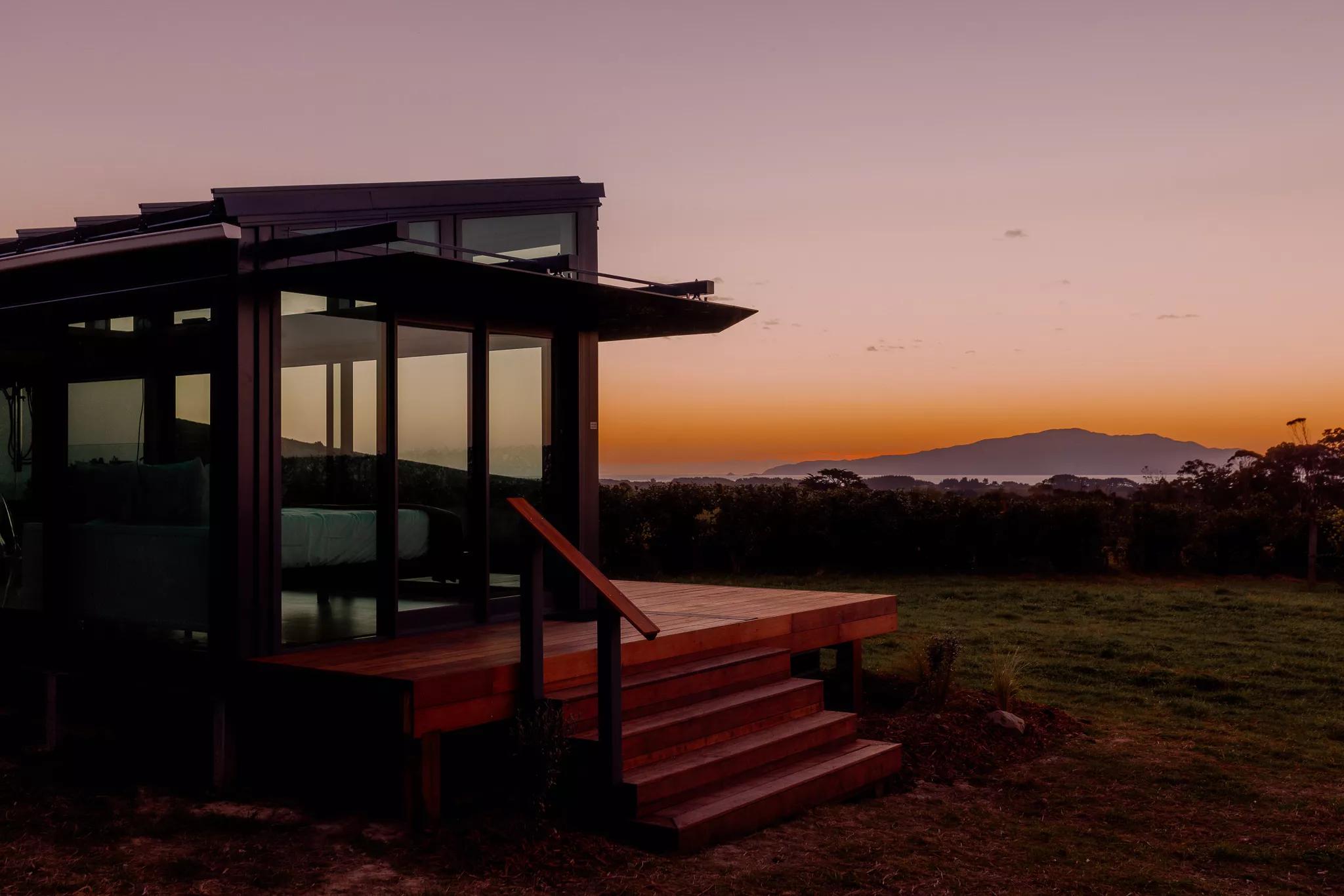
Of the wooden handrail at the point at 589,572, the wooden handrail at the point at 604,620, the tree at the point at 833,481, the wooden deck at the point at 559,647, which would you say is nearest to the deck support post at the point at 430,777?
the wooden deck at the point at 559,647

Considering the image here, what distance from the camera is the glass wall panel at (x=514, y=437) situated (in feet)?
21.2

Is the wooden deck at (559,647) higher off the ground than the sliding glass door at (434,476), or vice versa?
the sliding glass door at (434,476)

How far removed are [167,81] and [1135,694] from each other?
981 cm

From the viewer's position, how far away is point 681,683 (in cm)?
541

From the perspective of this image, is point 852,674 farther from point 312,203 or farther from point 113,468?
point 113,468

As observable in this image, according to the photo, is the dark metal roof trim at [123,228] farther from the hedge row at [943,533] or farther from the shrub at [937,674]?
the hedge row at [943,533]

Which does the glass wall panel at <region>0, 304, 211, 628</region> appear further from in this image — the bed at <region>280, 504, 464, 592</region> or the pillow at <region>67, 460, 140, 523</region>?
the bed at <region>280, 504, 464, 592</region>

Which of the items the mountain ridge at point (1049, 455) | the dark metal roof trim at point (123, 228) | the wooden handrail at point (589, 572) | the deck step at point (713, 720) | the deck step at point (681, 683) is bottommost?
the deck step at point (713, 720)

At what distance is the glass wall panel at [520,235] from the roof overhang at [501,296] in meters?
0.38

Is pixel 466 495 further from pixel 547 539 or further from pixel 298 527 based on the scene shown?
pixel 547 539

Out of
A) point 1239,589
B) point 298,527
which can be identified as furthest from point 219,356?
point 1239,589

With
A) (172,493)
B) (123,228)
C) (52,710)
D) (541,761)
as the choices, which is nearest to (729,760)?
(541,761)

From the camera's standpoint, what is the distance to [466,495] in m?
6.32

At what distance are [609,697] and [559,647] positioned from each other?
3.82ft
